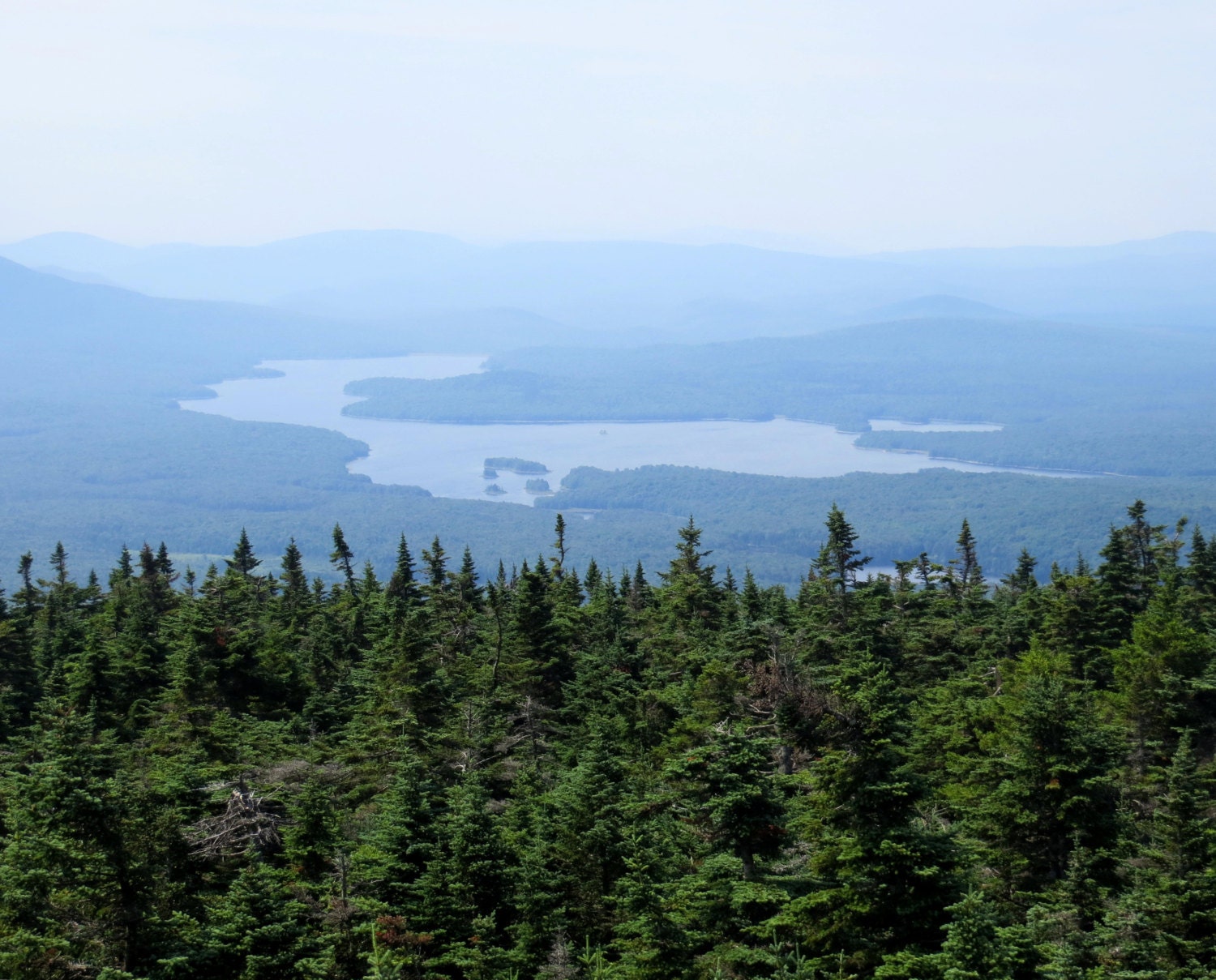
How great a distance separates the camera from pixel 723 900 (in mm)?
24516

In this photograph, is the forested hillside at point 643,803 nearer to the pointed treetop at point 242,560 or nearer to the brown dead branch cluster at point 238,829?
the brown dead branch cluster at point 238,829

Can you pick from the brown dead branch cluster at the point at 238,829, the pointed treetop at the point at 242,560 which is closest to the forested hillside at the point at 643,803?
the brown dead branch cluster at the point at 238,829

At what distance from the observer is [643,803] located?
2948 cm

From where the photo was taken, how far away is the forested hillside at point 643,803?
872 inches

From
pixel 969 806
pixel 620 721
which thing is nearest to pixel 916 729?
pixel 969 806

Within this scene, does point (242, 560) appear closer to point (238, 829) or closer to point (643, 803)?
point (238, 829)

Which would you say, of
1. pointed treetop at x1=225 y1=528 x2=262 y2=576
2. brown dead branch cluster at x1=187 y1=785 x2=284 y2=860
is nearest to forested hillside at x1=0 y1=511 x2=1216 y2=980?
brown dead branch cluster at x1=187 y1=785 x2=284 y2=860

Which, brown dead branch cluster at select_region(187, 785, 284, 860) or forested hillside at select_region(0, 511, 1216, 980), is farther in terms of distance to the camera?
brown dead branch cluster at select_region(187, 785, 284, 860)

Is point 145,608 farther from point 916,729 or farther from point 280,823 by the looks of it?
point 916,729

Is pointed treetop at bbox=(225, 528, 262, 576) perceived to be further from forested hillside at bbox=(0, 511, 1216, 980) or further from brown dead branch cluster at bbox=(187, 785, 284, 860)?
brown dead branch cluster at bbox=(187, 785, 284, 860)

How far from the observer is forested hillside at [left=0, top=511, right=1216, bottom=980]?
22.1m

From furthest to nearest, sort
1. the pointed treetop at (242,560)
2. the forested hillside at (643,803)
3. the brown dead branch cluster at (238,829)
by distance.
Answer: the pointed treetop at (242,560) → the brown dead branch cluster at (238,829) → the forested hillside at (643,803)

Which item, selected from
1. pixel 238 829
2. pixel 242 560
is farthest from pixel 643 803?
pixel 242 560

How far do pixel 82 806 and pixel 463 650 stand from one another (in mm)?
30967
